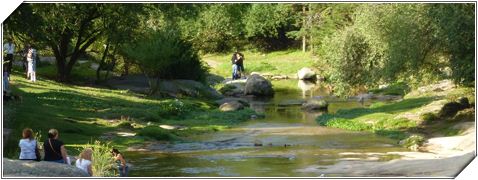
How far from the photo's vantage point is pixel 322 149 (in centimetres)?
2572

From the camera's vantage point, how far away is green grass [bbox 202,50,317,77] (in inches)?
2726

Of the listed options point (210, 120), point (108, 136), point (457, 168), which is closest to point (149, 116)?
point (210, 120)

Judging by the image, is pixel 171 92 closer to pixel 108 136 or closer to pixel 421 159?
pixel 108 136

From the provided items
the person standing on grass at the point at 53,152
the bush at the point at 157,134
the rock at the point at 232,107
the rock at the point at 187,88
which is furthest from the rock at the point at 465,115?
the rock at the point at 187,88

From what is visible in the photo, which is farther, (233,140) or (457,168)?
(233,140)

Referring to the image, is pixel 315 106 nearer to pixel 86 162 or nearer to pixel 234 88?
pixel 234 88

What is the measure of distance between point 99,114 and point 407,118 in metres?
12.9

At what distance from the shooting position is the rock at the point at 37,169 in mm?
17297

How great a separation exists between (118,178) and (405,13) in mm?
17889

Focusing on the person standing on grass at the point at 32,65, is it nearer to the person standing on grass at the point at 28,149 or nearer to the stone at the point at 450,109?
the stone at the point at 450,109

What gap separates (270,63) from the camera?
237ft

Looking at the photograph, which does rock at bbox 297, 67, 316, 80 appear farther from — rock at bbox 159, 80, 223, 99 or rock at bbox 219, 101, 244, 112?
rock at bbox 219, 101, 244, 112

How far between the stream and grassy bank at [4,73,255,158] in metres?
1.65

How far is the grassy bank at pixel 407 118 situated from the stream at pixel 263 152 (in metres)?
0.93
